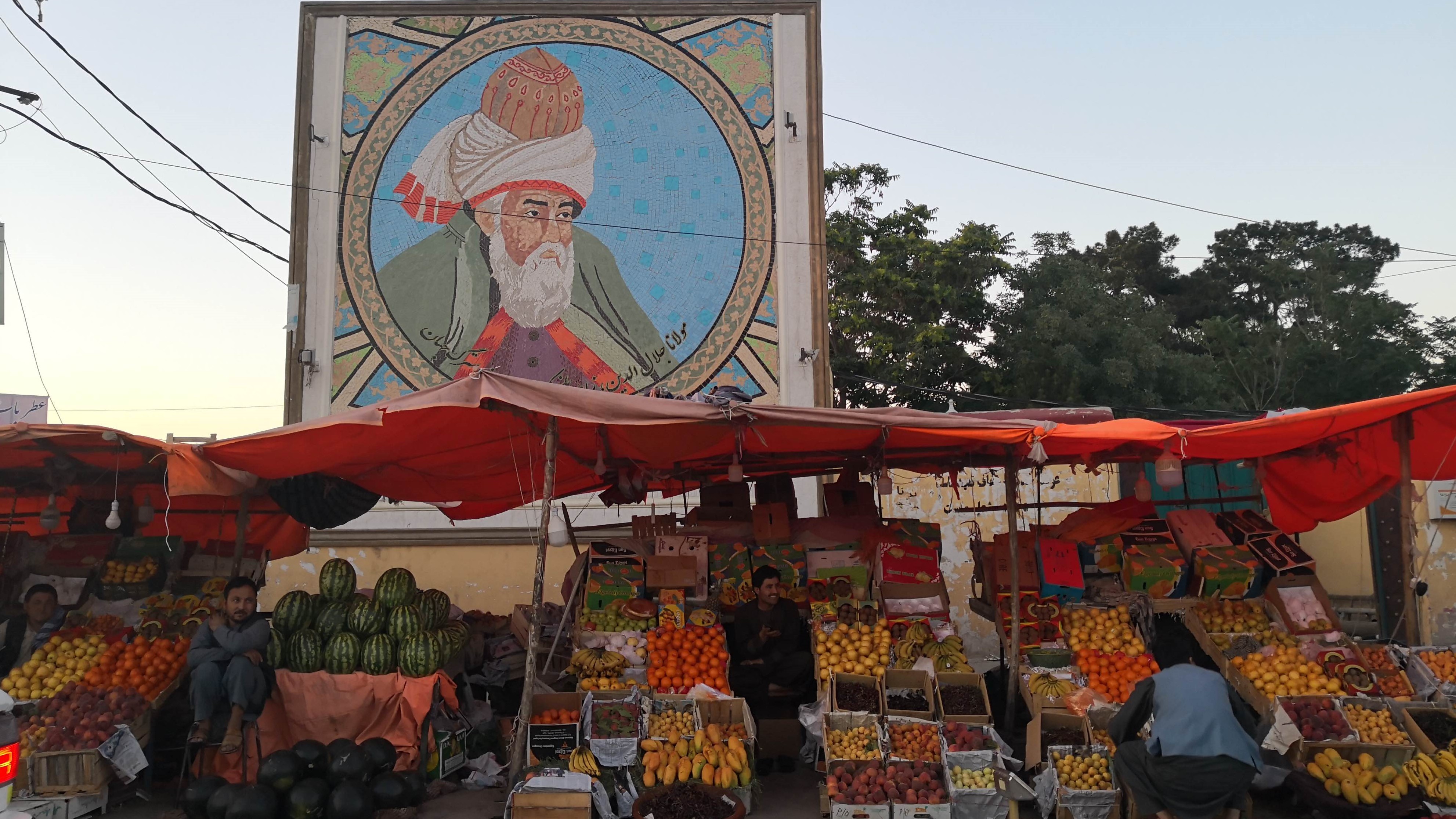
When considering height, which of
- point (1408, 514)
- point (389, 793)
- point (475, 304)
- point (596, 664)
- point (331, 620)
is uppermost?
point (475, 304)

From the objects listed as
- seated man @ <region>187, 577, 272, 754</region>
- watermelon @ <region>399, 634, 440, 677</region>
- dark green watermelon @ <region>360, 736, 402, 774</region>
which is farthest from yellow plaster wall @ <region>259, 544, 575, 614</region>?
dark green watermelon @ <region>360, 736, 402, 774</region>

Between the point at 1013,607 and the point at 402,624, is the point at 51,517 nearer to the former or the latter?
the point at 402,624

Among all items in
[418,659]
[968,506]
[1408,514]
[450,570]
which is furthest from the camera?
[968,506]

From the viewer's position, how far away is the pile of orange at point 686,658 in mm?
7074

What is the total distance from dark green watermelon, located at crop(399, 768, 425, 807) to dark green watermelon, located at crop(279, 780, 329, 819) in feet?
1.55

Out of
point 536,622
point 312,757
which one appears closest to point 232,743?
point 312,757

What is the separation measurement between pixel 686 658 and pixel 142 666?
150 inches

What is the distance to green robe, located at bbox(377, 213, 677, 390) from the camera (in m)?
12.7

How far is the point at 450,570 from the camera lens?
1295 cm

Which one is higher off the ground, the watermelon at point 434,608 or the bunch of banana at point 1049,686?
the watermelon at point 434,608

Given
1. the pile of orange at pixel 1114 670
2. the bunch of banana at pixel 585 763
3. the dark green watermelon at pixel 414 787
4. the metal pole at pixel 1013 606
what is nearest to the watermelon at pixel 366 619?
the dark green watermelon at pixel 414 787

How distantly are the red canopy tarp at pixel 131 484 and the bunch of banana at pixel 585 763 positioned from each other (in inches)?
117

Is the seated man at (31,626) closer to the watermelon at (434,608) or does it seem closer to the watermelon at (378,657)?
the watermelon at (378,657)

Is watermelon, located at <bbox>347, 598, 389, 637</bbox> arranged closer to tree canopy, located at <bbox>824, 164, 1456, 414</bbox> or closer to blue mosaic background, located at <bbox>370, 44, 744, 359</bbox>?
blue mosaic background, located at <bbox>370, 44, 744, 359</bbox>
